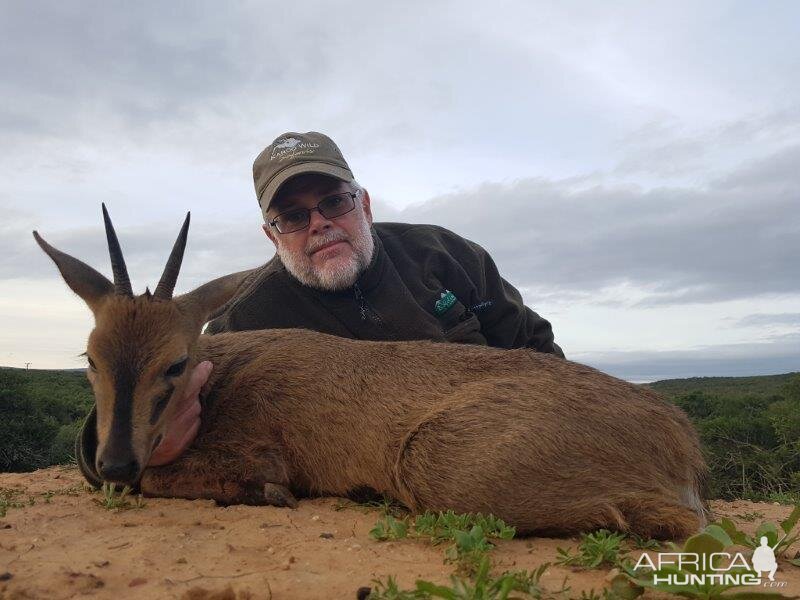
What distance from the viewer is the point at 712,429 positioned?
1447cm

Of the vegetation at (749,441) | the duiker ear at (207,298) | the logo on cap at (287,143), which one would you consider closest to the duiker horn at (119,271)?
the duiker ear at (207,298)

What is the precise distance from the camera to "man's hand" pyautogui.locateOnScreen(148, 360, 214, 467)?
474 cm

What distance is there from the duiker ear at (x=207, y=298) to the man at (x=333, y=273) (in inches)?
52.9

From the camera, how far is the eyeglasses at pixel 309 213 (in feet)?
22.8

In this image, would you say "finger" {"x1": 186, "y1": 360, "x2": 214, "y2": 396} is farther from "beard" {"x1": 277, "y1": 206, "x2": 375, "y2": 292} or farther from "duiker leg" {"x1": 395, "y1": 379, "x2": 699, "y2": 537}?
"beard" {"x1": 277, "y1": 206, "x2": 375, "y2": 292}

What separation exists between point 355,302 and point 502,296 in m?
1.88

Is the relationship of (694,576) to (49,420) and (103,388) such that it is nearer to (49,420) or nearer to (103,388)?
(103,388)

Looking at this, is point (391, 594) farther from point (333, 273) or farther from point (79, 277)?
point (333, 273)

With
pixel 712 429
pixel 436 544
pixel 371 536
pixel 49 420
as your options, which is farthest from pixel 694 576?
pixel 49 420

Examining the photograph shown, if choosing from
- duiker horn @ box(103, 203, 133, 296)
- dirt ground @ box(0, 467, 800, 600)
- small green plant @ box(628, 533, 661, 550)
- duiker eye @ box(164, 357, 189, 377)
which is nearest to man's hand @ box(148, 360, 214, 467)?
duiker eye @ box(164, 357, 189, 377)

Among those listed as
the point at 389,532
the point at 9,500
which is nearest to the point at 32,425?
the point at 9,500

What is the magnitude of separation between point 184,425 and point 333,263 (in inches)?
98.0

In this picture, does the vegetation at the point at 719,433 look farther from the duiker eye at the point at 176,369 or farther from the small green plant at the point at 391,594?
the small green plant at the point at 391,594

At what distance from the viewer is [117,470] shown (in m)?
3.99
